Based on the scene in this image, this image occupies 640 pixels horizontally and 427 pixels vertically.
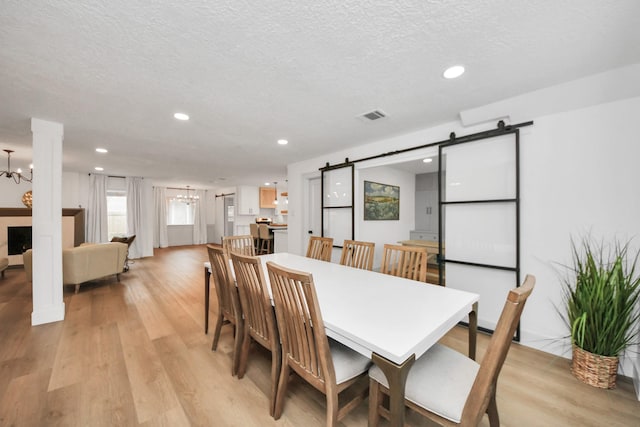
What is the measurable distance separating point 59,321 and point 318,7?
419 cm

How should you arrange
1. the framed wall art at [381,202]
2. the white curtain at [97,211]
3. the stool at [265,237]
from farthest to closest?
the stool at [265,237] < the white curtain at [97,211] < the framed wall art at [381,202]

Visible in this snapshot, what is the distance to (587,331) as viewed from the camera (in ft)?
6.08

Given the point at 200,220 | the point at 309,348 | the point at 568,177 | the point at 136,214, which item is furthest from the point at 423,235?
the point at 200,220

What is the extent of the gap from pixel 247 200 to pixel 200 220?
7.96 ft

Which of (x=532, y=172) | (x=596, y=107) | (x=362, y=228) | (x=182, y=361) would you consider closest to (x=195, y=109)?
(x=182, y=361)

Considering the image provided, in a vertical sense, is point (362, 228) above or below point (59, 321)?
above

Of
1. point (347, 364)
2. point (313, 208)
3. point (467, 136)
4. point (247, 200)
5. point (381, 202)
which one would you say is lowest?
point (347, 364)

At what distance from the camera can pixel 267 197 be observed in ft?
30.7

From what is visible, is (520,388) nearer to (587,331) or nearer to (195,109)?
(587,331)

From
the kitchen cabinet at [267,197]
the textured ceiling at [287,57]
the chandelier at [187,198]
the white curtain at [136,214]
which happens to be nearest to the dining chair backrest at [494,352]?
the textured ceiling at [287,57]

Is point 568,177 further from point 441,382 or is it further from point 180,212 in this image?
point 180,212

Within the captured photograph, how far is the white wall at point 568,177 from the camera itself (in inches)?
74.9

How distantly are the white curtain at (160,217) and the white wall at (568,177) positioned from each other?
956 cm

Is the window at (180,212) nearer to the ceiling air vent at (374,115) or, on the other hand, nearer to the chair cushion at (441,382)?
the ceiling air vent at (374,115)
